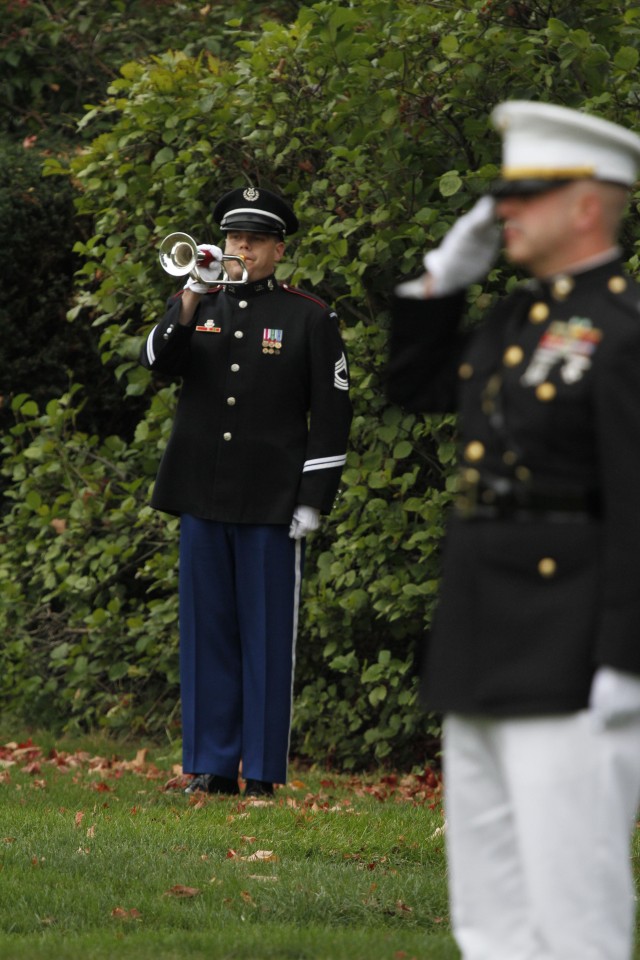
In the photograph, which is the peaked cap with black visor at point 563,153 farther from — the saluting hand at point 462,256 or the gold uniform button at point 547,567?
the gold uniform button at point 547,567

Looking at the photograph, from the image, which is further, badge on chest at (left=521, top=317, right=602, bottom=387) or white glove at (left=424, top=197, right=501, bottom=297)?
white glove at (left=424, top=197, right=501, bottom=297)

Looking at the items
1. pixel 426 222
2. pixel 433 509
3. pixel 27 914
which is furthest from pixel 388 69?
pixel 27 914

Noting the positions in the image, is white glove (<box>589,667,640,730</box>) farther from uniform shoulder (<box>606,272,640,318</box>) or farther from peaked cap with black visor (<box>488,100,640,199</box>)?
peaked cap with black visor (<box>488,100,640,199</box>)

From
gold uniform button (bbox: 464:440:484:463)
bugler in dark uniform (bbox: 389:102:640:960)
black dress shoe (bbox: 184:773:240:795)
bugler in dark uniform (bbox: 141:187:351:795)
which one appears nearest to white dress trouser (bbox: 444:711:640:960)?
A: bugler in dark uniform (bbox: 389:102:640:960)

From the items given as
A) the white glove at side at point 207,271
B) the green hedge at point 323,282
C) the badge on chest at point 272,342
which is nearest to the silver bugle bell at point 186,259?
the white glove at side at point 207,271

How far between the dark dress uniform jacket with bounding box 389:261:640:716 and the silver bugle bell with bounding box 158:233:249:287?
132 inches

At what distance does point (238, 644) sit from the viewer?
6.93m

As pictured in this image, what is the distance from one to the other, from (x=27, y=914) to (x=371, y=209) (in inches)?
155

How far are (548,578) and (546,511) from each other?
13 cm

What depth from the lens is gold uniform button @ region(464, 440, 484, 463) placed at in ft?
10.6

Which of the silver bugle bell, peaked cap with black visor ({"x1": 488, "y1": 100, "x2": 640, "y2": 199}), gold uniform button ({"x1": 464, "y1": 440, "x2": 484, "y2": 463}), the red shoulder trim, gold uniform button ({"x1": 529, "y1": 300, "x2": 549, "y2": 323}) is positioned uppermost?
the silver bugle bell

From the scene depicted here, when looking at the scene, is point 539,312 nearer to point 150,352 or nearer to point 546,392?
point 546,392

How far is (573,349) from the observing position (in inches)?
122

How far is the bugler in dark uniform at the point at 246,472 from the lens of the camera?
21.9 feet
